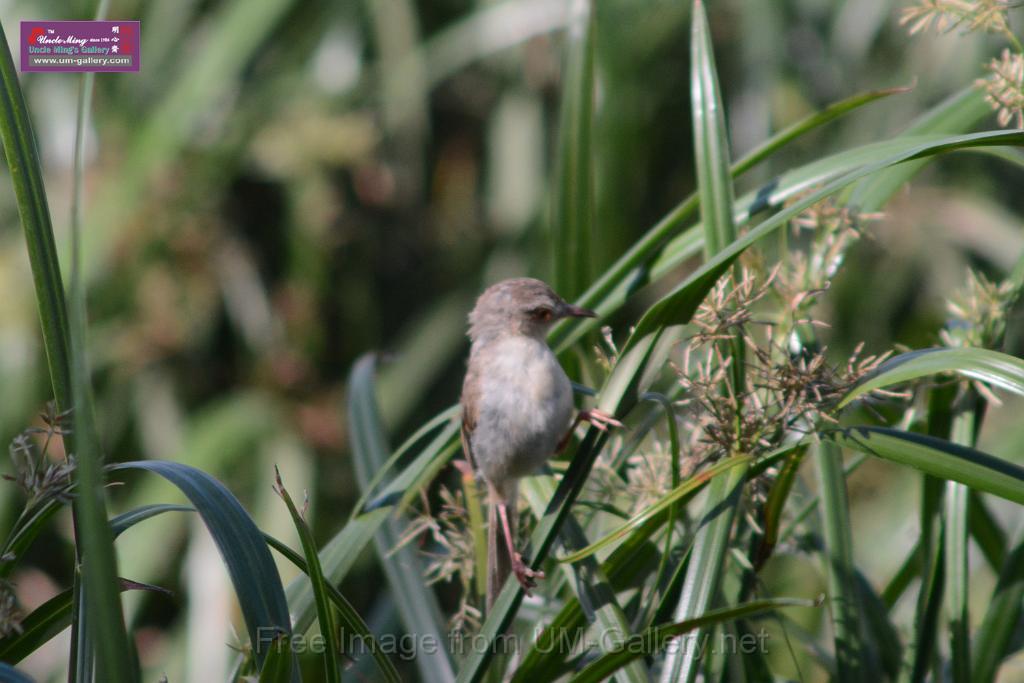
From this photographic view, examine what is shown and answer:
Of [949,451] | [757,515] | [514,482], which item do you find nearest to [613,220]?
[514,482]

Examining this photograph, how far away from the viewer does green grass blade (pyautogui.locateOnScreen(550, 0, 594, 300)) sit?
1886 mm

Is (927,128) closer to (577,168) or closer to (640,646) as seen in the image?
(577,168)

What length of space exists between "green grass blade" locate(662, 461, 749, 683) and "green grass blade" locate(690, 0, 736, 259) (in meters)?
0.39

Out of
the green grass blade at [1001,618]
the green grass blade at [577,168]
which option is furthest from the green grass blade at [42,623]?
the green grass blade at [1001,618]

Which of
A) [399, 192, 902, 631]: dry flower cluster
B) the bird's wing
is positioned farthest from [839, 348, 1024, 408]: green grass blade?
the bird's wing

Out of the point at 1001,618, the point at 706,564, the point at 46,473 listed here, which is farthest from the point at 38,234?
the point at 1001,618

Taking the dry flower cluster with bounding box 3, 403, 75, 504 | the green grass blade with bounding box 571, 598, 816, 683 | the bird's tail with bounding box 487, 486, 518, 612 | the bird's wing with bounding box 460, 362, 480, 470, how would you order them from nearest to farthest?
the green grass blade with bounding box 571, 598, 816, 683 < the dry flower cluster with bounding box 3, 403, 75, 504 < the bird's tail with bounding box 487, 486, 518, 612 < the bird's wing with bounding box 460, 362, 480, 470

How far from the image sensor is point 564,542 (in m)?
1.62

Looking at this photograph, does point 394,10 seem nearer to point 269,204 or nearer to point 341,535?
point 269,204

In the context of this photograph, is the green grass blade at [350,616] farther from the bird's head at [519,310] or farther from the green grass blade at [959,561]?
the green grass blade at [959,561]

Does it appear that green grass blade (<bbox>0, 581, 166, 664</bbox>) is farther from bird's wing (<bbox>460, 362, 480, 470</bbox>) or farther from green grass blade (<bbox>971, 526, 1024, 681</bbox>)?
green grass blade (<bbox>971, 526, 1024, 681</bbox>)

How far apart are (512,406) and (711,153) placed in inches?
25.6

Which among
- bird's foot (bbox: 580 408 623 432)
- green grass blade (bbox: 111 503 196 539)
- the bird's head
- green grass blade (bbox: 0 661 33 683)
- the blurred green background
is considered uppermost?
the blurred green background

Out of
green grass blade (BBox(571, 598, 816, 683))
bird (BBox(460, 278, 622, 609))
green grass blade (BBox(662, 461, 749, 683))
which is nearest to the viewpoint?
green grass blade (BBox(571, 598, 816, 683))
